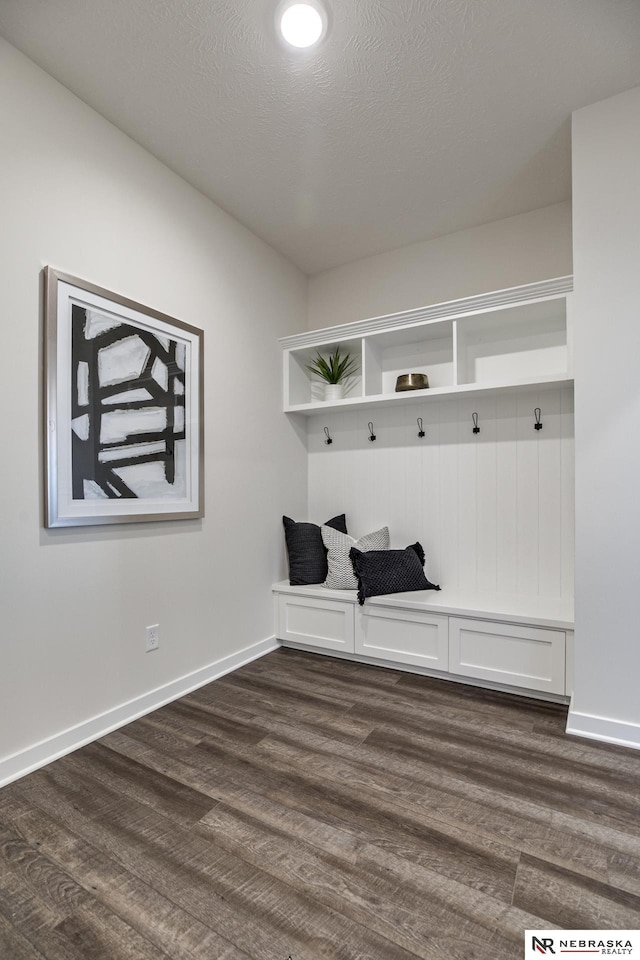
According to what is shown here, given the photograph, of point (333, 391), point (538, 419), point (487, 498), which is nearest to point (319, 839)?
point (487, 498)

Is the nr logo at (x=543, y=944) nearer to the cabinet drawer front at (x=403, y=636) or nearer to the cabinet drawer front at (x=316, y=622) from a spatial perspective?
the cabinet drawer front at (x=403, y=636)

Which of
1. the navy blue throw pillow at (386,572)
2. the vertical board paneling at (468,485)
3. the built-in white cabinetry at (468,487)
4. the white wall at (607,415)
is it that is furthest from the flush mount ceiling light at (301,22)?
the navy blue throw pillow at (386,572)

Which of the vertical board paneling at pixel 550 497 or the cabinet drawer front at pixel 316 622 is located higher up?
the vertical board paneling at pixel 550 497

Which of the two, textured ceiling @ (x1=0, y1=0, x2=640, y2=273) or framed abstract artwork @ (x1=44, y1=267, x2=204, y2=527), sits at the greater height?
textured ceiling @ (x1=0, y1=0, x2=640, y2=273)

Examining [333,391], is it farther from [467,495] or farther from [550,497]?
[550,497]

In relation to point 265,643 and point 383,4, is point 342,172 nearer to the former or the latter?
point 383,4

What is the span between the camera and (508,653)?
255 centimetres

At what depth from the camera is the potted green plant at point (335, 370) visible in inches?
135

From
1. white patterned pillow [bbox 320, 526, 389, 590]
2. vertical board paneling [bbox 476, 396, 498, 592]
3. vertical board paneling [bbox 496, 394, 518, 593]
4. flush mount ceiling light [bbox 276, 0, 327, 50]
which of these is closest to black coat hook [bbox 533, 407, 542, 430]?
vertical board paneling [bbox 496, 394, 518, 593]

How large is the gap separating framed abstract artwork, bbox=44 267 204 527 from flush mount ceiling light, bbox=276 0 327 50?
122 centimetres

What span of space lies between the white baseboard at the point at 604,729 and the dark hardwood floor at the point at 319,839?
0.19 feet

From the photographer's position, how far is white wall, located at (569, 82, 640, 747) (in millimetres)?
2051

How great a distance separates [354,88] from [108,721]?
9.62 ft

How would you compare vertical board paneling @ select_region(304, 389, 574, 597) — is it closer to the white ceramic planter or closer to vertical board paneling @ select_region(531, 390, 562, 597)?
vertical board paneling @ select_region(531, 390, 562, 597)
